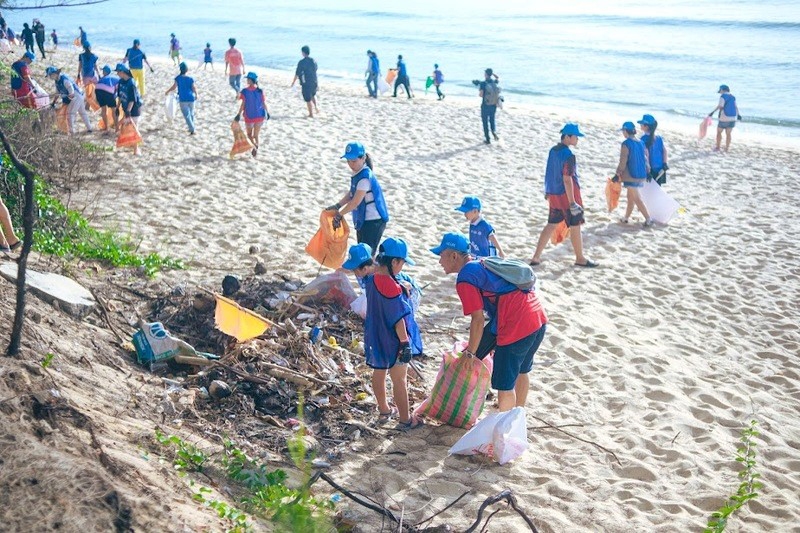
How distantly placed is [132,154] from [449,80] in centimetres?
2310

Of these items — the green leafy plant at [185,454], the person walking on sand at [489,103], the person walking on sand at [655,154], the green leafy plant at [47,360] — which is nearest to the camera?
the green leafy plant at [185,454]

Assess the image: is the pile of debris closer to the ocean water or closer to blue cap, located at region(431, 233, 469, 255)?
blue cap, located at region(431, 233, 469, 255)

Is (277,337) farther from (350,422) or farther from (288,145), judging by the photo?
(288,145)

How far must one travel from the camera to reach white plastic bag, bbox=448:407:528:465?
494cm

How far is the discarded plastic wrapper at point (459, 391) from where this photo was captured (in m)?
5.23

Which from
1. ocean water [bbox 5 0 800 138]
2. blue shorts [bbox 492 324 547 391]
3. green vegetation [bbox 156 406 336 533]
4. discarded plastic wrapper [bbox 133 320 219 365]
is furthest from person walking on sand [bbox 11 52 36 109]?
ocean water [bbox 5 0 800 138]

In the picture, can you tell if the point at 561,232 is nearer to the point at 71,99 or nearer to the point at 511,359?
the point at 511,359

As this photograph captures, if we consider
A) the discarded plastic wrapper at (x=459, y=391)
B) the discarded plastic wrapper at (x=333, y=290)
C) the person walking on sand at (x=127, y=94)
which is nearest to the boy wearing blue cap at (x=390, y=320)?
the discarded plastic wrapper at (x=459, y=391)

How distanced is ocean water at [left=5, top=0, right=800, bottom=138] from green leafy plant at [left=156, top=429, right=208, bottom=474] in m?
22.1

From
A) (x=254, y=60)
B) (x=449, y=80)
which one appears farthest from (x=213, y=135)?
(x=254, y=60)

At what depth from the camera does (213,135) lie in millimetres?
14383

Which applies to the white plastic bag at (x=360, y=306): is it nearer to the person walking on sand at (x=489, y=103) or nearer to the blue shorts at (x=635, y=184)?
the blue shorts at (x=635, y=184)

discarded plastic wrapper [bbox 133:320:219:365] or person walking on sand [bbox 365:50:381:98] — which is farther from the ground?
person walking on sand [bbox 365:50:381:98]

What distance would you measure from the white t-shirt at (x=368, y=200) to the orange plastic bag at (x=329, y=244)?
1.49ft
